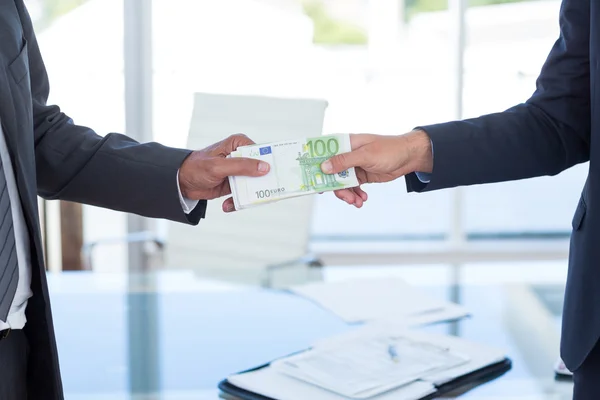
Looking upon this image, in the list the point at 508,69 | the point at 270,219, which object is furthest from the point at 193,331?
the point at 508,69

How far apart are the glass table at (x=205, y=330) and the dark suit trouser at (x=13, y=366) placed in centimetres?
10

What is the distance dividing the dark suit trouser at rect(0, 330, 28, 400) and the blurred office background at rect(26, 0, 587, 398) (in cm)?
259

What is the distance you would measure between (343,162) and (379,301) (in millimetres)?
560

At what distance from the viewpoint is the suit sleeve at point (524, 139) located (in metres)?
1.44

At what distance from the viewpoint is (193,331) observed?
5.55ft

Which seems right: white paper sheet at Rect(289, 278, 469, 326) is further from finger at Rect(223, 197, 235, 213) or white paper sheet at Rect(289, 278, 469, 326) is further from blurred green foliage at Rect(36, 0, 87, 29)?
blurred green foliage at Rect(36, 0, 87, 29)

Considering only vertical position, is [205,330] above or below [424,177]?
below

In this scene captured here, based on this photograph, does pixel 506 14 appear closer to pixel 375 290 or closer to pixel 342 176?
pixel 375 290

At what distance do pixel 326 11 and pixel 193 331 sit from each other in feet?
9.27

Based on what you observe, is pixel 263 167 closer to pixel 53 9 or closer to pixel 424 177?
pixel 424 177

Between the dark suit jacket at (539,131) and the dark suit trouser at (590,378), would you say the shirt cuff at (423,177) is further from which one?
the dark suit trouser at (590,378)

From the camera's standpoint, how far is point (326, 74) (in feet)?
13.8

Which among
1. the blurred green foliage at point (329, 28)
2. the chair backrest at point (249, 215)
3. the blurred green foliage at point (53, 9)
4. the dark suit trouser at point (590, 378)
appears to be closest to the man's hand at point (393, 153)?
the dark suit trouser at point (590, 378)

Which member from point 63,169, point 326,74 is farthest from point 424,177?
point 326,74
